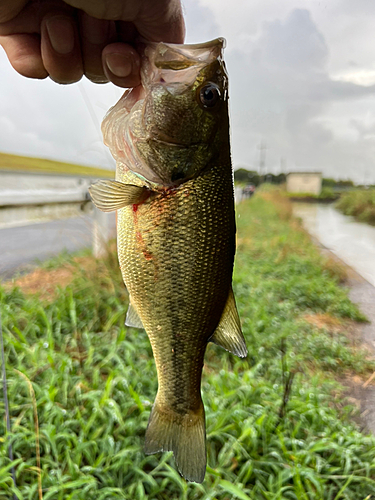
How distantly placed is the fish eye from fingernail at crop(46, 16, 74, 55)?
0.47 m

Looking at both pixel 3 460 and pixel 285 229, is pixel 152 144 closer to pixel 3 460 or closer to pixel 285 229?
pixel 3 460

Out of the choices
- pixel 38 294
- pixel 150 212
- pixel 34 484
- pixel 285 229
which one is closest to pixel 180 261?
pixel 150 212

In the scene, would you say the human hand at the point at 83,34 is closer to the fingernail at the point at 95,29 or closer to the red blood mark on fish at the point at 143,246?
the fingernail at the point at 95,29

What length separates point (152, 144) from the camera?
96 centimetres

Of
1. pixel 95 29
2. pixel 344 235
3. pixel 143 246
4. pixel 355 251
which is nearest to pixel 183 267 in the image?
pixel 143 246

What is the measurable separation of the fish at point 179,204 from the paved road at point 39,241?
101 inches

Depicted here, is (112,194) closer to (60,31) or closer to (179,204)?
(179,204)

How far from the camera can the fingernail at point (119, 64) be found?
0.96 m

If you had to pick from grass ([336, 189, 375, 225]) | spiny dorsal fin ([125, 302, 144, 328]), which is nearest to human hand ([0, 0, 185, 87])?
spiny dorsal fin ([125, 302, 144, 328])

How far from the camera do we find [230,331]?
0.99 meters

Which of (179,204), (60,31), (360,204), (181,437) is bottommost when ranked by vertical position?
(181,437)

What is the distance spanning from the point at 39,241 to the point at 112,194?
4.65 metres

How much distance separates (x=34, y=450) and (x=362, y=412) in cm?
225

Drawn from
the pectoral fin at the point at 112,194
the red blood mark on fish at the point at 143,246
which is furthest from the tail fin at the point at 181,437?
the pectoral fin at the point at 112,194
